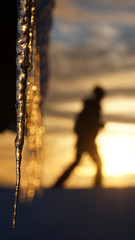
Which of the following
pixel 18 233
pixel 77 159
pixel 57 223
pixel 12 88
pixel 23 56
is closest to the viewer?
pixel 23 56

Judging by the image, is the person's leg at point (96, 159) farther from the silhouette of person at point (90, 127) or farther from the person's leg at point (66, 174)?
the person's leg at point (66, 174)

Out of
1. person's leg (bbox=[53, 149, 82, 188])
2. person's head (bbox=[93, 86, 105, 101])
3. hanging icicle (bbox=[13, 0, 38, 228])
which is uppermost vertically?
hanging icicle (bbox=[13, 0, 38, 228])

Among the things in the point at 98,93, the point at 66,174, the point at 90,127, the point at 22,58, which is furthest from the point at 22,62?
the point at 90,127

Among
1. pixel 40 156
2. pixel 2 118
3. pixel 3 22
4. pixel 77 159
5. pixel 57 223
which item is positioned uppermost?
pixel 3 22

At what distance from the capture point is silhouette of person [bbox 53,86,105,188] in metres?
9.73

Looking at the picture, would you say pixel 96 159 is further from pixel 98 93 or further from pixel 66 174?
pixel 98 93

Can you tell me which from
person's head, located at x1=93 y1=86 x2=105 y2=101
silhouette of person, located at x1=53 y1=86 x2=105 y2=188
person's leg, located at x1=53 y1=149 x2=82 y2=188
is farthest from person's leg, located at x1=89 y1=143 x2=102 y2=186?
person's head, located at x1=93 y1=86 x2=105 y2=101

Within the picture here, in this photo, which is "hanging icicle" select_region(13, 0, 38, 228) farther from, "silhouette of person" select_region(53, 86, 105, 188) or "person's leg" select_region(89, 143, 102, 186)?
"person's leg" select_region(89, 143, 102, 186)

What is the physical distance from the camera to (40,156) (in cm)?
634

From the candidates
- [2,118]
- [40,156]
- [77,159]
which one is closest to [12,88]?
[2,118]

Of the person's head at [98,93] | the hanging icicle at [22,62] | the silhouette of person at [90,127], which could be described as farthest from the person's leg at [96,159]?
the hanging icicle at [22,62]

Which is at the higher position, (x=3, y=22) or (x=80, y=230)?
(x=3, y=22)

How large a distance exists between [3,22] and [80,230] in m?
1.84

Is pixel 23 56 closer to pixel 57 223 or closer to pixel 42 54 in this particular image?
pixel 42 54
